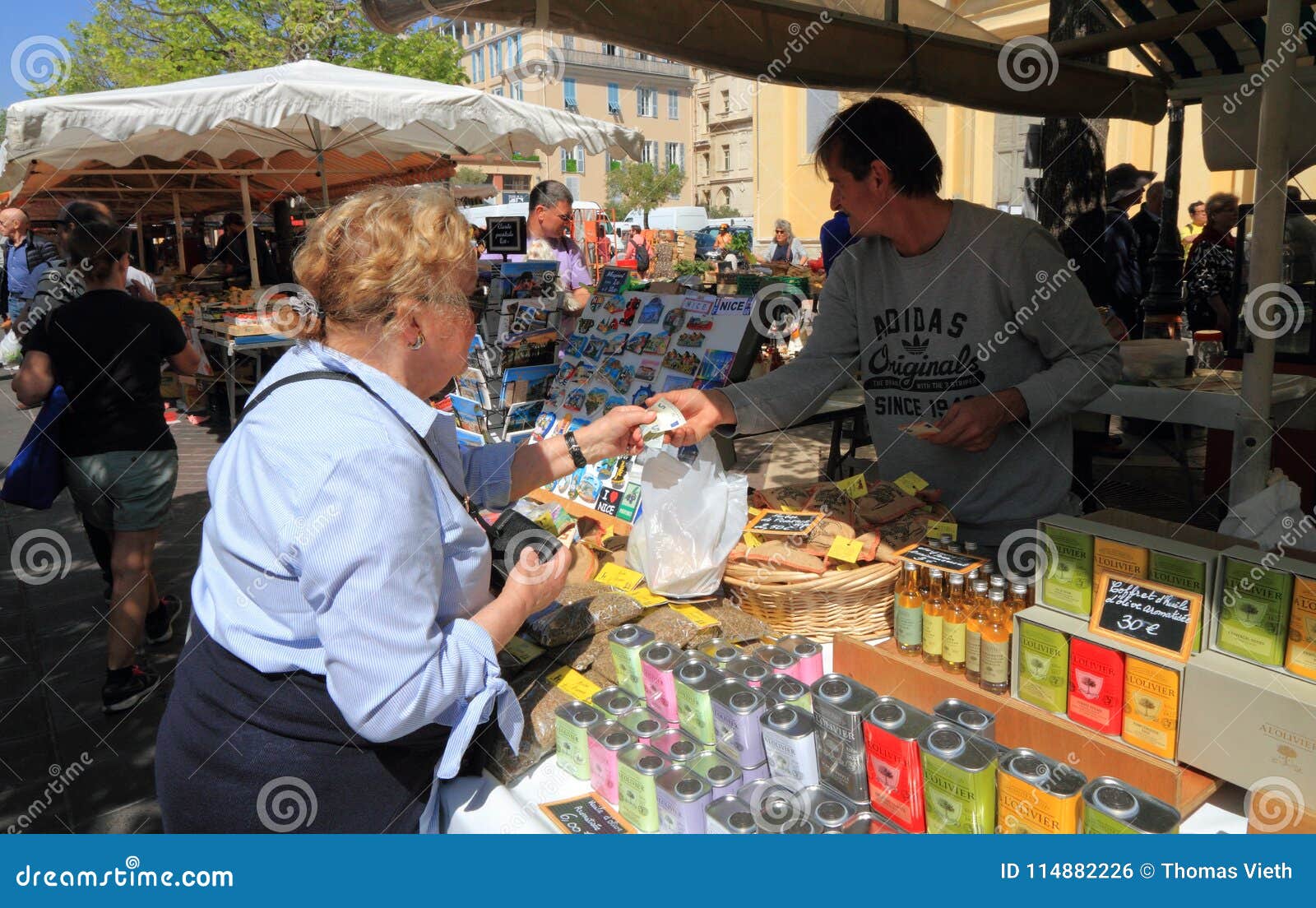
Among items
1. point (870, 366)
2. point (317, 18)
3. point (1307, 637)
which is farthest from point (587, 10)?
point (317, 18)

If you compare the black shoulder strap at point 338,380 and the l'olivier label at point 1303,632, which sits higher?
the black shoulder strap at point 338,380

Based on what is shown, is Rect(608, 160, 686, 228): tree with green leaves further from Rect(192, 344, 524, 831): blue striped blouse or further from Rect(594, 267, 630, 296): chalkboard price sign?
Rect(192, 344, 524, 831): blue striped blouse

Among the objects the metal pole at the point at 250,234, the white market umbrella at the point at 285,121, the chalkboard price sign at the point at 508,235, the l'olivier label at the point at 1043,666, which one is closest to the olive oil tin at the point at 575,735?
the l'olivier label at the point at 1043,666

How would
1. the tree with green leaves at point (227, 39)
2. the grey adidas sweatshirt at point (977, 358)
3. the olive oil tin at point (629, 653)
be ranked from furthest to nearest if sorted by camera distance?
the tree with green leaves at point (227, 39), the grey adidas sweatshirt at point (977, 358), the olive oil tin at point (629, 653)

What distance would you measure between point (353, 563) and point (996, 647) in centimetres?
113

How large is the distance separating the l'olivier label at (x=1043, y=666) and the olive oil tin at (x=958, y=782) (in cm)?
25

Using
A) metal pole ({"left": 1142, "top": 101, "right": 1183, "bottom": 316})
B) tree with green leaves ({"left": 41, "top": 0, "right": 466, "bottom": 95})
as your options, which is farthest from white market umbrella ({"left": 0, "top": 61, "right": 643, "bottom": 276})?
tree with green leaves ({"left": 41, "top": 0, "right": 466, "bottom": 95})

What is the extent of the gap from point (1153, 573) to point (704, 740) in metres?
0.84

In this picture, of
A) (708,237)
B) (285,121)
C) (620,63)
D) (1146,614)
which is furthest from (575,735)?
(620,63)

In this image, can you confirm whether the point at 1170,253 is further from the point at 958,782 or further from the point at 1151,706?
the point at 958,782

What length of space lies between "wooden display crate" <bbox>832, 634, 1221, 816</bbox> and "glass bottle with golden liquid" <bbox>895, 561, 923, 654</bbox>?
33 mm

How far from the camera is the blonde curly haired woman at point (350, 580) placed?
1.37 m

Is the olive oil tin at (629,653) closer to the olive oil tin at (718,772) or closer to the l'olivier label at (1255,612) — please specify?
the olive oil tin at (718,772)
